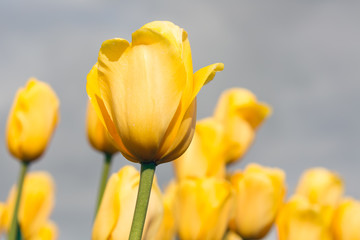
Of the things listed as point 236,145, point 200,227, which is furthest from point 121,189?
point 236,145

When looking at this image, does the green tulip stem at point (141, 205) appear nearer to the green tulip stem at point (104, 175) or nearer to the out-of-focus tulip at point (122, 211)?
the out-of-focus tulip at point (122, 211)

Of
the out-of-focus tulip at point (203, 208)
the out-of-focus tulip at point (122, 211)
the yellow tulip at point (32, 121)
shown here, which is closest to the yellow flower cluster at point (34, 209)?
the yellow tulip at point (32, 121)

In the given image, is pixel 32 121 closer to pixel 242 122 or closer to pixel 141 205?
pixel 242 122

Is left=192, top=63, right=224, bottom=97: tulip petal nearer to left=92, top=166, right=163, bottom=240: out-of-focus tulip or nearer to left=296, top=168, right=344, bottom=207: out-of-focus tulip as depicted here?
left=92, top=166, right=163, bottom=240: out-of-focus tulip

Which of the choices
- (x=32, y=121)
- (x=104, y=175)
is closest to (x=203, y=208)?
(x=104, y=175)

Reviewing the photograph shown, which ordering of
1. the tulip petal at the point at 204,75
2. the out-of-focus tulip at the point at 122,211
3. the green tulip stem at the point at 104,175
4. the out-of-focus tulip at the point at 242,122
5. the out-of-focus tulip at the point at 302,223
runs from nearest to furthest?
the tulip petal at the point at 204,75 → the out-of-focus tulip at the point at 122,211 → the green tulip stem at the point at 104,175 → the out-of-focus tulip at the point at 302,223 → the out-of-focus tulip at the point at 242,122

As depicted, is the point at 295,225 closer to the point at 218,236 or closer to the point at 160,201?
the point at 218,236
